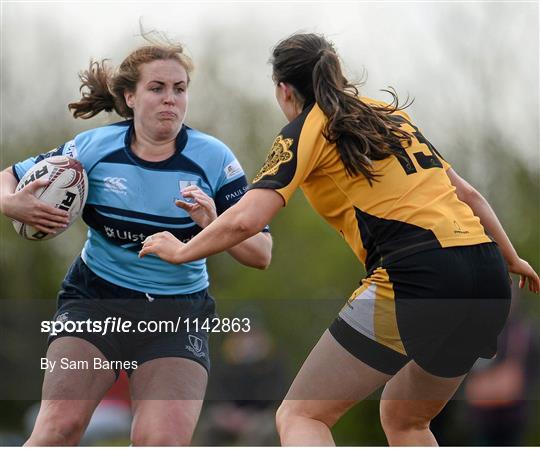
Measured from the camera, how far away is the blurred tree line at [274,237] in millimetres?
8031

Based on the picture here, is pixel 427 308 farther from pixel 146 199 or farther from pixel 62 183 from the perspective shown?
pixel 62 183

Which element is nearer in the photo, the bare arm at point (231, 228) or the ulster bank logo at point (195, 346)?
the bare arm at point (231, 228)

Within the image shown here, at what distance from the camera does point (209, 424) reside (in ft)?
24.0

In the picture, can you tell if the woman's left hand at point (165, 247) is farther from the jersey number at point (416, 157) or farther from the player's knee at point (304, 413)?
the jersey number at point (416, 157)

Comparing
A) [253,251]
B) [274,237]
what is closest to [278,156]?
[253,251]

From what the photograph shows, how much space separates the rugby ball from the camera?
481cm

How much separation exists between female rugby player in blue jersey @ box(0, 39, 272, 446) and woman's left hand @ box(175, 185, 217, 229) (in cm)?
14

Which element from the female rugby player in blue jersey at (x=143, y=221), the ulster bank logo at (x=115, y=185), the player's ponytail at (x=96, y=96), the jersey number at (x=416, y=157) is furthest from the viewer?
the player's ponytail at (x=96, y=96)

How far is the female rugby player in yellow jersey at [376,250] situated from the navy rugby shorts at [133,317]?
2.15 ft

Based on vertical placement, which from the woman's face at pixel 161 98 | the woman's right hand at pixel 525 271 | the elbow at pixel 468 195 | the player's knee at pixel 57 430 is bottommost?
the player's knee at pixel 57 430

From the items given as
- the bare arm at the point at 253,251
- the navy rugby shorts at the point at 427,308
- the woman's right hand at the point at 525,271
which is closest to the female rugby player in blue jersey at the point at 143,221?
the bare arm at the point at 253,251

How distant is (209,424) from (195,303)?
8.76 feet

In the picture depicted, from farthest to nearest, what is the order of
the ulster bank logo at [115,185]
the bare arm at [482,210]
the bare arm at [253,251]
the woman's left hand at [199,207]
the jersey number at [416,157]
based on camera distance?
1. the ulster bank logo at [115,185]
2. the bare arm at [253,251]
3. the bare arm at [482,210]
4. the woman's left hand at [199,207]
5. the jersey number at [416,157]

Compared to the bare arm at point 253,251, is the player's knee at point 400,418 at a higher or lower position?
lower
